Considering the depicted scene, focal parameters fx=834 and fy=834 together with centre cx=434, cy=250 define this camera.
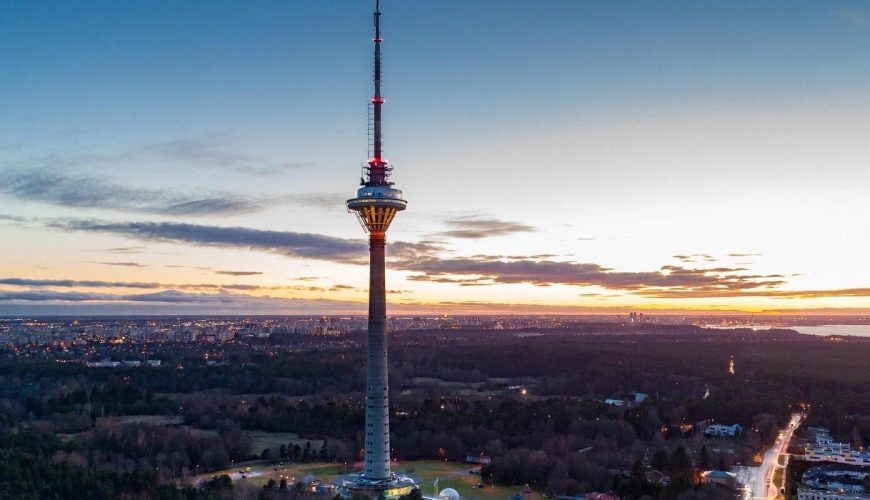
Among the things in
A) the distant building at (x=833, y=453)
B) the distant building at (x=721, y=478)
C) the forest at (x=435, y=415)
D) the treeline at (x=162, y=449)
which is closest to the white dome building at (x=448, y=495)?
the forest at (x=435, y=415)

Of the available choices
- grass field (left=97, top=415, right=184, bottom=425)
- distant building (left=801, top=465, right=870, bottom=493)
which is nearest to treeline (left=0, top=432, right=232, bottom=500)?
grass field (left=97, top=415, right=184, bottom=425)

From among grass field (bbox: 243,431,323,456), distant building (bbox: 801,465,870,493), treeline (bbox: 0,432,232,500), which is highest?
treeline (bbox: 0,432,232,500)

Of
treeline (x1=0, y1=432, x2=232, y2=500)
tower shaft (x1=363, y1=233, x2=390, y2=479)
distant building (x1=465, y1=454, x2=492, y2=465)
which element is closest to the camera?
treeline (x1=0, y1=432, x2=232, y2=500)

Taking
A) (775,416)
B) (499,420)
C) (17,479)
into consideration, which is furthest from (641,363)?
(17,479)

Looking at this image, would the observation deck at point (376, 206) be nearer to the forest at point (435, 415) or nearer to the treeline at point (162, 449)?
the forest at point (435, 415)

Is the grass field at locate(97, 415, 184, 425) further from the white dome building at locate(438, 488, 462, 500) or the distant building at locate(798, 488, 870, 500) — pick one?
the distant building at locate(798, 488, 870, 500)

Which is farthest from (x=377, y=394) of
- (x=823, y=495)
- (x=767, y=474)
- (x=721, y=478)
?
(x=767, y=474)
